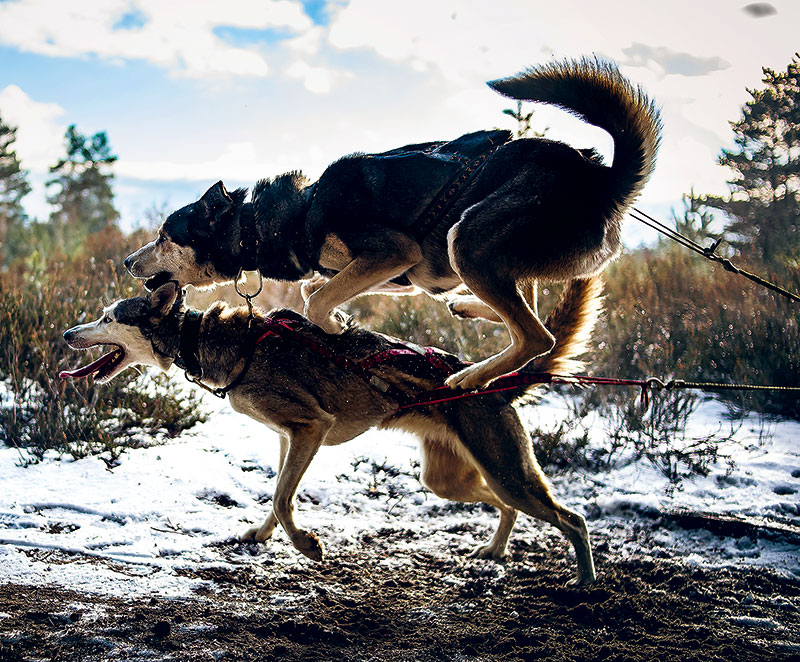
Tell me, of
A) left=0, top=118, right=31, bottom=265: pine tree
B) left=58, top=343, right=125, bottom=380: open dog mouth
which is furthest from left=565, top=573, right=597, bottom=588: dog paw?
left=0, top=118, right=31, bottom=265: pine tree

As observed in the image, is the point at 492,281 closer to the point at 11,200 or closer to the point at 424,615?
the point at 424,615

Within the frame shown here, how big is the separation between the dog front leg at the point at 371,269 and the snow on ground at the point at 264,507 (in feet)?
5.89

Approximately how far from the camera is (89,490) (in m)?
4.70

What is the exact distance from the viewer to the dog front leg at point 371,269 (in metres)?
2.88

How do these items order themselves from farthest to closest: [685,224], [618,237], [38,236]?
[38,236]
[685,224]
[618,237]

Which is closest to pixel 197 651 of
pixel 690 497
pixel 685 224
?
pixel 690 497

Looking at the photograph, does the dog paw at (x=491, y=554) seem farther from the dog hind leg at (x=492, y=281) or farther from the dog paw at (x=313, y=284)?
the dog paw at (x=313, y=284)

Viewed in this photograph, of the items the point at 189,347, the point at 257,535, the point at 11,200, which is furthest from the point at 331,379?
the point at 11,200

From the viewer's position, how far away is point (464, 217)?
279 cm

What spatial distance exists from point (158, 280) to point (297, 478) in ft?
4.28

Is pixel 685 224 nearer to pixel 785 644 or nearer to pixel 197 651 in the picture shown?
pixel 785 644

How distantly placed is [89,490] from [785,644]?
14.4 ft

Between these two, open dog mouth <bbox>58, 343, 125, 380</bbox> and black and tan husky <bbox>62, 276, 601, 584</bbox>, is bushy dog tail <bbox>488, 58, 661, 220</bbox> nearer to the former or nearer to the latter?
black and tan husky <bbox>62, 276, 601, 584</bbox>

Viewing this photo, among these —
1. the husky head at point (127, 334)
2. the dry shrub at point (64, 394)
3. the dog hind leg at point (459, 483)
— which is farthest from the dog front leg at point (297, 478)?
the dry shrub at point (64, 394)
